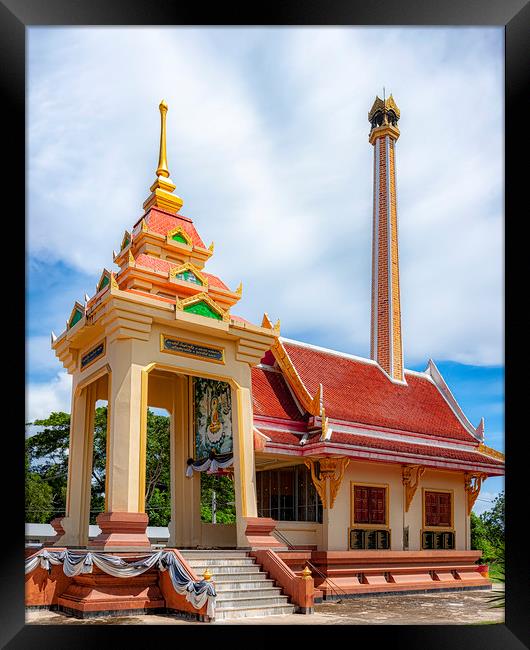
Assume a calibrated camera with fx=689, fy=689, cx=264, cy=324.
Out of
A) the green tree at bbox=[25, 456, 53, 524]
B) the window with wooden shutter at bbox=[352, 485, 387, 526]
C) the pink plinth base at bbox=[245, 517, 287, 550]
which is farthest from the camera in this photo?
the green tree at bbox=[25, 456, 53, 524]

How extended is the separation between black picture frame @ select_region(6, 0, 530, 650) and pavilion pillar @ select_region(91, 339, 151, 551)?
4557 millimetres

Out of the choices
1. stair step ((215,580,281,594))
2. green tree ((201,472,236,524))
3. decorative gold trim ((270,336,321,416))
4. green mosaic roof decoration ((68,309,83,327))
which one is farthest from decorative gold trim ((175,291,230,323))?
green tree ((201,472,236,524))

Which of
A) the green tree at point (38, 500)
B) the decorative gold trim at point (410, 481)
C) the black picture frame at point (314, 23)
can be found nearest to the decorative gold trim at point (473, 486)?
the decorative gold trim at point (410, 481)

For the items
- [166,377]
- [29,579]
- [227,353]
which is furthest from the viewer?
[166,377]

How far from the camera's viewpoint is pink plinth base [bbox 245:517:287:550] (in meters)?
11.8

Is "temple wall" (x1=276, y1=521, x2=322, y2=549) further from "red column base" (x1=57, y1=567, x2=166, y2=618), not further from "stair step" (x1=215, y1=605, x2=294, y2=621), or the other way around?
"red column base" (x1=57, y1=567, x2=166, y2=618)

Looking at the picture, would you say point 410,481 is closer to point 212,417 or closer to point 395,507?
point 395,507

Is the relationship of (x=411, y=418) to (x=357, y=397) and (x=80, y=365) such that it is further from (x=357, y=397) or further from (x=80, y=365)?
(x=80, y=365)

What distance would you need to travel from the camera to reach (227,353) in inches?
506

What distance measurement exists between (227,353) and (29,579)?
16.5ft

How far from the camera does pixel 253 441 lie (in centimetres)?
1296

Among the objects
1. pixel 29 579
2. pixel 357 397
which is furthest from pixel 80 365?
pixel 357 397

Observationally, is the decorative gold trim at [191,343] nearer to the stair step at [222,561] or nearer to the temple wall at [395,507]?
the stair step at [222,561]

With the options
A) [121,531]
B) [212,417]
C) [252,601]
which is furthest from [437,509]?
[121,531]
